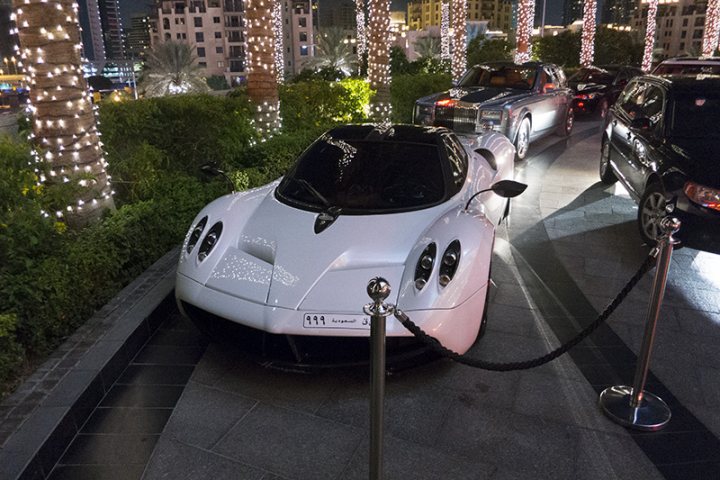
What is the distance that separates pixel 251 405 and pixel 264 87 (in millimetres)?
7431

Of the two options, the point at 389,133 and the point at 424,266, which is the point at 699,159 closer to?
the point at 389,133

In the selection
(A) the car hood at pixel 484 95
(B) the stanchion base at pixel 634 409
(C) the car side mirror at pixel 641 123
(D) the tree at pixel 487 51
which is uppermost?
(D) the tree at pixel 487 51

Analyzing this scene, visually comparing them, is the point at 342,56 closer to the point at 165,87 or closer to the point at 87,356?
the point at 165,87

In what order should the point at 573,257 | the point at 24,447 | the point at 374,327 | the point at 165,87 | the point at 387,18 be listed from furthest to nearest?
1. the point at 165,87
2. the point at 387,18
3. the point at 573,257
4. the point at 24,447
5. the point at 374,327

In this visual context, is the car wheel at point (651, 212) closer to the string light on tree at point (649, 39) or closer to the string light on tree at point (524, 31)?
the string light on tree at point (524, 31)

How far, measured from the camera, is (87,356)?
3744mm

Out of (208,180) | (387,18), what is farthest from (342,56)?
(208,180)

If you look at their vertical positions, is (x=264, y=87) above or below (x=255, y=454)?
above

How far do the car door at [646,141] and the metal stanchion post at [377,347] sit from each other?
5.16 meters

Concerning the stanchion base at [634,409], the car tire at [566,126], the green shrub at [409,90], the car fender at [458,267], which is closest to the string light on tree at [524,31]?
the green shrub at [409,90]

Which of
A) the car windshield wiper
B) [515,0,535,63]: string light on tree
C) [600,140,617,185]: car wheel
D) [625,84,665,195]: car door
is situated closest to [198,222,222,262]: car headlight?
the car windshield wiper

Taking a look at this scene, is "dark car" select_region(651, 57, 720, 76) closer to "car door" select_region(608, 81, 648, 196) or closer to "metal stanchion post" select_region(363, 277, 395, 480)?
"car door" select_region(608, 81, 648, 196)

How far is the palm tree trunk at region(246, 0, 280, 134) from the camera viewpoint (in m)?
9.89

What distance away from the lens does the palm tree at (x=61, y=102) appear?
520 centimetres
